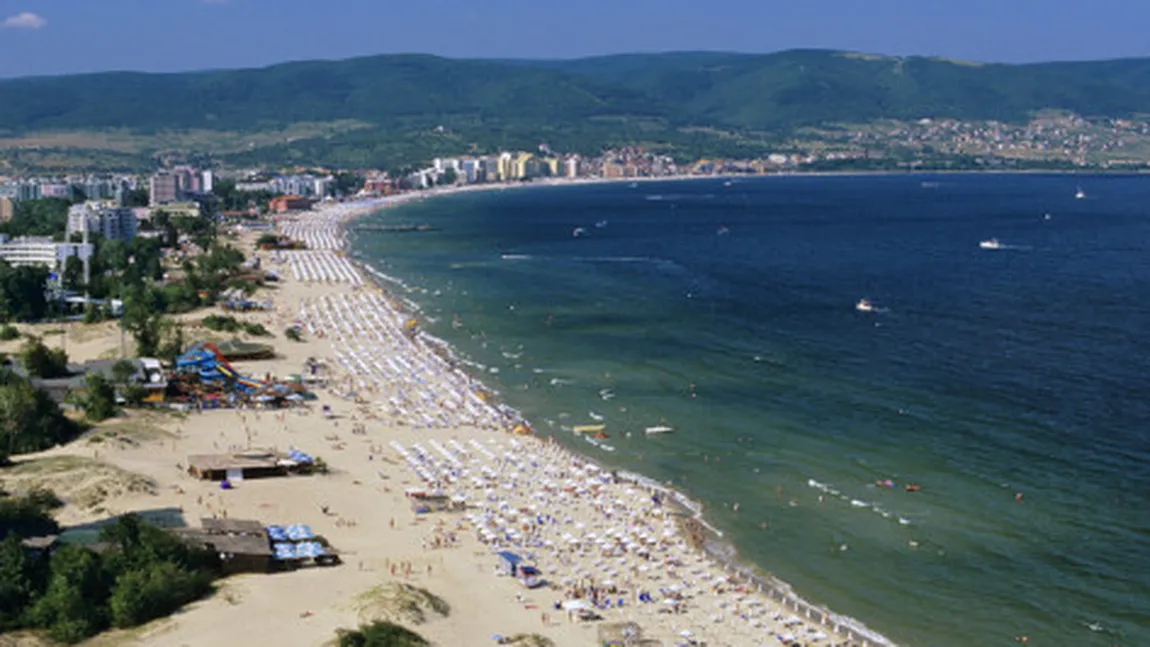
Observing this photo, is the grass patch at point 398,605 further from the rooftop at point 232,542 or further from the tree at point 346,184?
the tree at point 346,184

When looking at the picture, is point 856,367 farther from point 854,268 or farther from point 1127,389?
point 854,268

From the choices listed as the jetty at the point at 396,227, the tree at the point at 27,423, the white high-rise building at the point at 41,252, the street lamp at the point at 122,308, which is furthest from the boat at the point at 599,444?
the jetty at the point at 396,227

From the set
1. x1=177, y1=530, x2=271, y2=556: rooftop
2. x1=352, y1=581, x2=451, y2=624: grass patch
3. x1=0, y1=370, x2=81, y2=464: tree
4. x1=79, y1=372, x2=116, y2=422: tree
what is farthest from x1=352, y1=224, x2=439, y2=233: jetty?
x1=352, y1=581, x2=451, y2=624: grass patch

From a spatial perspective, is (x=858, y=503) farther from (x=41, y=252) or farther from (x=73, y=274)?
(x=41, y=252)

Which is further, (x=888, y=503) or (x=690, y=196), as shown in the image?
(x=690, y=196)

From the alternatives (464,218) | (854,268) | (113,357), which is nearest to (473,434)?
(113,357)
